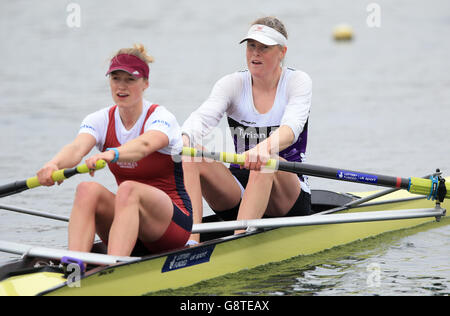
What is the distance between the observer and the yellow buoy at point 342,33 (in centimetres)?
2475

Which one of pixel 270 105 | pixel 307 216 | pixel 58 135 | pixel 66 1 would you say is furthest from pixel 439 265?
pixel 66 1

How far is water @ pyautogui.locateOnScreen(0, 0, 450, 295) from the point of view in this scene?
941 cm

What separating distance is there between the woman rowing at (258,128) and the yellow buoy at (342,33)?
19.1 m

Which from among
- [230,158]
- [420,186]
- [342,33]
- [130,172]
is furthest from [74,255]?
[342,33]

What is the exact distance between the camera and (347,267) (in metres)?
6.38

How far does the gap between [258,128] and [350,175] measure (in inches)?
31.8

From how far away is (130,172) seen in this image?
16.4 feet

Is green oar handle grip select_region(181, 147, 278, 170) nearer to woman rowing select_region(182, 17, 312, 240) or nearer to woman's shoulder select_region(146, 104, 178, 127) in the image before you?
woman rowing select_region(182, 17, 312, 240)

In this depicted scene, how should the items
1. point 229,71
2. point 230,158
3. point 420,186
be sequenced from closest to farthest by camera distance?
Result: point 230,158
point 420,186
point 229,71

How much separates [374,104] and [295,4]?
56.2ft

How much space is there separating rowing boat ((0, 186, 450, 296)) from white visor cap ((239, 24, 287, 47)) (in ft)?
4.37

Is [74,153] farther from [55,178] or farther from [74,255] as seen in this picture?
[74,255]

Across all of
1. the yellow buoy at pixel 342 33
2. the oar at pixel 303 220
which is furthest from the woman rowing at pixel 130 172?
the yellow buoy at pixel 342 33

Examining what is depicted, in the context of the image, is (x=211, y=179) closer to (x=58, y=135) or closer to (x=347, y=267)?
(x=347, y=267)
